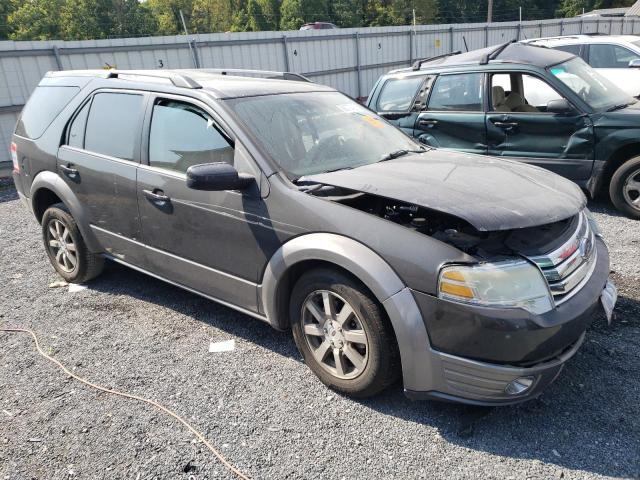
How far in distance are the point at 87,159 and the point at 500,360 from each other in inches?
135

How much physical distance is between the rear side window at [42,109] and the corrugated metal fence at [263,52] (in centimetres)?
658

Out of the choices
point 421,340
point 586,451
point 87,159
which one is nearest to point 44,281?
point 87,159

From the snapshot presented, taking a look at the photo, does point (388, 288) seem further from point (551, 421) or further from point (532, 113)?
point (532, 113)

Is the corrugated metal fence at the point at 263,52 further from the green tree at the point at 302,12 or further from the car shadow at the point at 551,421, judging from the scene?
the green tree at the point at 302,12

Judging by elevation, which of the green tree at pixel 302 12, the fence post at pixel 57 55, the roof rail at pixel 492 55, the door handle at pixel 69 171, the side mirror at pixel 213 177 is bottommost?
the door handle at pixel 69 171

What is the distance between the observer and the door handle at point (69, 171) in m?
4.14

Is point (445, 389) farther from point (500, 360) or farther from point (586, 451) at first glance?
point (586, 451)

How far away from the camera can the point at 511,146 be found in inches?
237

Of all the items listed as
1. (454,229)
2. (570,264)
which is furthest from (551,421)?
(454,229)

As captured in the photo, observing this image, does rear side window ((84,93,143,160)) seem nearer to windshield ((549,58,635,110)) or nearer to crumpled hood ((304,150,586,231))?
crumpled hood ((304,150,586,231))

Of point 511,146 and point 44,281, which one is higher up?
point 511,146

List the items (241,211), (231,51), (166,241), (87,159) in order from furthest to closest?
(231,51) → (87,159) → (166,241) → (241,211)

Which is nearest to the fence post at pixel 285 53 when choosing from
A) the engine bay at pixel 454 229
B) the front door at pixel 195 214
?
the front door at pixel 195 214

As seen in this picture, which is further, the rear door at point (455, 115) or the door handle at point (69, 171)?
the rear door at point (455, 115)
